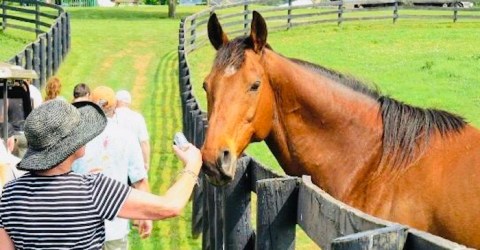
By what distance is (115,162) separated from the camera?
6.73m

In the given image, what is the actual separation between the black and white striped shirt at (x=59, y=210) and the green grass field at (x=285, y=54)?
5.63 metres

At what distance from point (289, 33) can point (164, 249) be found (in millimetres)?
25165

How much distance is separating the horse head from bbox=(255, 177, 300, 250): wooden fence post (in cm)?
59

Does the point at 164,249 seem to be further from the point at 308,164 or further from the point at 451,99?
the point at 451,99

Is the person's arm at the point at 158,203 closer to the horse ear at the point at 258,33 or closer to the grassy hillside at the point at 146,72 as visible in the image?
the horse ear at the point at 258,33

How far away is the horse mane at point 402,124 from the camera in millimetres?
5242

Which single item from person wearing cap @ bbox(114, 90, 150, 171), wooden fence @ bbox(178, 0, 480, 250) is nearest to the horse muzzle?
wooden fence @ bbox(178, 0, 480, 250)

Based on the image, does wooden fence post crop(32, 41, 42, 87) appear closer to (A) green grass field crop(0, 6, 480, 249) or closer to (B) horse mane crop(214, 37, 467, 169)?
(A) green grass field crop(0, 6, 480, 249)

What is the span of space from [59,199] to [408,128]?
239 cm

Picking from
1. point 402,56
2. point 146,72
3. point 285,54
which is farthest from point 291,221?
point 402,56

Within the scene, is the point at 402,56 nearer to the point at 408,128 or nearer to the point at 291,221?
the point at 408,128

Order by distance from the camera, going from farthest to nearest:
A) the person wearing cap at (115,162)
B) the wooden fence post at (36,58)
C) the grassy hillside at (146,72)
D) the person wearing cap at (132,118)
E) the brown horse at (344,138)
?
the wooden fence post at (36,58), the grassy hillside at (146,72), the person wearing cap at (132,118), the person wearing cap at (115,162), the brown horse at (344,138)

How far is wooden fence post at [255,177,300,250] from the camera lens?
426 centimetres

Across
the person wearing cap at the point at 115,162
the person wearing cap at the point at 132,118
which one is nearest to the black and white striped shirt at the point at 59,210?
the person wearing cap at the point at 115,162
